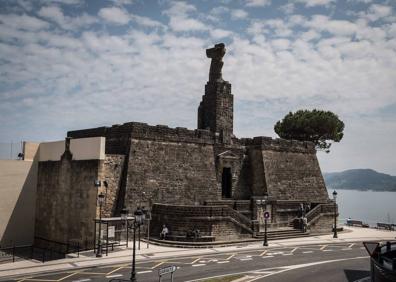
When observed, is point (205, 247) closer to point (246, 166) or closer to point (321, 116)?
point (246, 166)

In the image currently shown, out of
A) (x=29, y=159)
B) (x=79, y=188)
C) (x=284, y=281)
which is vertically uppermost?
(x=29, y=159)

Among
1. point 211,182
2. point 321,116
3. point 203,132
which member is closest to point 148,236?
point 211,182

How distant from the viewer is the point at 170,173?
103ft

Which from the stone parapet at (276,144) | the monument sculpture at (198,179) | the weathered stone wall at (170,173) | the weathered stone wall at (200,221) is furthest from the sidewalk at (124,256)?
the stone parapet at (276,144)

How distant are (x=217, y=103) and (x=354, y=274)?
20.7 meters

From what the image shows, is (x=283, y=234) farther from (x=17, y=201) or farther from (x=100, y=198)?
(x=17, y=201)

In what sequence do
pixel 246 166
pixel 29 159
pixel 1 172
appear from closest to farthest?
1. pixel 1 172
2. pixel 29 159
3. pixel 246 166

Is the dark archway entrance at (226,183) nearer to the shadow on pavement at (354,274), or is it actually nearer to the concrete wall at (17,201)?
the concrete wall at (17,201)

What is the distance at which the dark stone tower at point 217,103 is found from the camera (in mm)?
36375

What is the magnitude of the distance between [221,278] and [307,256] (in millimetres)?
7963

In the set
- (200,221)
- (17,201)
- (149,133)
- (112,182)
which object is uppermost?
(149,133)

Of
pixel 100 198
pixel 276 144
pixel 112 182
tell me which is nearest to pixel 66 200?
pixel 112 182

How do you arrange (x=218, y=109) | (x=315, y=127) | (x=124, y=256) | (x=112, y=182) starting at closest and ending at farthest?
(x=124, y=256) → (x=112, y=182) → (x=218, y=109) → (x=315, y=127)

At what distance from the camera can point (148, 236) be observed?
26062 millimetres
